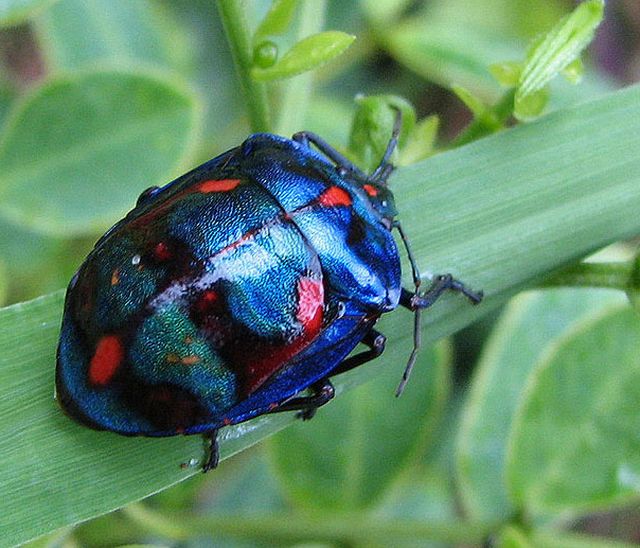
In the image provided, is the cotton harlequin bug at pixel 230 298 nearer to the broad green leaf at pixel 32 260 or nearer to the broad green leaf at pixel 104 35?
the broad green leaf at pixel 32 260

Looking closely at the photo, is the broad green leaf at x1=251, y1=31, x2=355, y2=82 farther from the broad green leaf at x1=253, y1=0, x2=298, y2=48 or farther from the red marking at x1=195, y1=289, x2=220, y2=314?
the red marking at x1=195, y1=289, x2=220, y2=314

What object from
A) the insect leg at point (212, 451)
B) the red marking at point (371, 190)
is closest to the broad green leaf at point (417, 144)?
the red marking at point (371, 190)

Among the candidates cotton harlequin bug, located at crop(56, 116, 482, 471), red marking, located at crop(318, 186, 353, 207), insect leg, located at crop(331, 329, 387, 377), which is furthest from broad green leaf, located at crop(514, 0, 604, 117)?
insect leg, located at crop(331, 329, 387, 377)

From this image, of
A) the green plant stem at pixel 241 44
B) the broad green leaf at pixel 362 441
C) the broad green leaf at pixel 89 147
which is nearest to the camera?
the green plant stem at pixel 241 44

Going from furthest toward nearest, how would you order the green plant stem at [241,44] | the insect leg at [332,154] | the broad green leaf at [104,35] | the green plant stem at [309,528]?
the broad green leaf at [104,35], the green plant stem at [309,528], the insect leg at [332,154], the green plant stem at [241,44]

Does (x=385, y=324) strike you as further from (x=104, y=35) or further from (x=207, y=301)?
(x=104, y=35)

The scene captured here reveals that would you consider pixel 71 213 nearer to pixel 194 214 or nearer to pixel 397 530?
pixel 194 214

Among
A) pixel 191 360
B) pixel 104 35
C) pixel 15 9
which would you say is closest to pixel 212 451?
pixel 191 360
